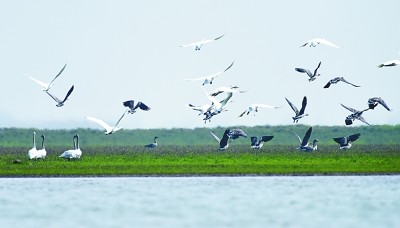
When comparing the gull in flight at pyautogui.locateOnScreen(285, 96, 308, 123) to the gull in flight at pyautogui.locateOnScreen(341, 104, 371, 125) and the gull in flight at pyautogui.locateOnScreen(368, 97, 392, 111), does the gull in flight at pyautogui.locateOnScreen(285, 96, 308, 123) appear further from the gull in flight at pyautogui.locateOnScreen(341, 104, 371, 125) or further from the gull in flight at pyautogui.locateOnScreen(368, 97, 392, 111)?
the gull in flight at pyautogui.locateOnScreen(368, 97, 392, 111)

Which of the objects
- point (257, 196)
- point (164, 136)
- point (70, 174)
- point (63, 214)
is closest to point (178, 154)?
point (70, 174)

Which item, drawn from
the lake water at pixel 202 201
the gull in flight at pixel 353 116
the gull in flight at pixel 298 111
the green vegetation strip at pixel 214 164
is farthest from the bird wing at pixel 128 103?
the gull in flight at pixel 353 116

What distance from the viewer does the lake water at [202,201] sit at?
3309cm

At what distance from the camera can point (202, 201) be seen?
37.9 meters

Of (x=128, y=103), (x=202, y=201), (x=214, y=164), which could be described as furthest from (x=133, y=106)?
(x=202, y=201)

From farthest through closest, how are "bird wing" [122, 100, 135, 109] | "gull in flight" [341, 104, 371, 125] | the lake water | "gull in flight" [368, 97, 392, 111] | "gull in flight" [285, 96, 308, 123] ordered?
"gull in flight" [285, 96, 308, 123], "gull in flight" [341, 104, 371, 125], "bird wing" [122, 100, 135, 109], "gull in flight" [368, 97, 392, 111], the lake water

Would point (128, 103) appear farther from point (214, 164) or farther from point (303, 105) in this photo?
point (303, 105)

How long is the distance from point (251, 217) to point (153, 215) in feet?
10.4

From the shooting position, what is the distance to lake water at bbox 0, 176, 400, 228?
1303 inches

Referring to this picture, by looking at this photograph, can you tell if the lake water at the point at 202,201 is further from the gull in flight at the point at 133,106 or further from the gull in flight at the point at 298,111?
the gull in flight at the point at 298,111

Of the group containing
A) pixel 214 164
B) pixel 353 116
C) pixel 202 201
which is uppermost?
pixel 353 116

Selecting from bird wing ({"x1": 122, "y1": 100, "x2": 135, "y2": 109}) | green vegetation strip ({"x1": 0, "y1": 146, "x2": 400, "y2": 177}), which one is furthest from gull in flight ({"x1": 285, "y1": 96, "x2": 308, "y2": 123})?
bird wing ({"x1": 122, "y1": 100, "x2": 135, "y2": 109})

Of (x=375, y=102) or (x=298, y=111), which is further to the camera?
(x=298, y=111)

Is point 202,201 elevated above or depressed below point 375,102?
below
